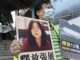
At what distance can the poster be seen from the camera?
1723mm

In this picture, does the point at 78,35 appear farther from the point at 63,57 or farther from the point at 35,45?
the point at 35,45

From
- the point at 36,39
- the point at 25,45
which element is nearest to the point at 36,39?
the point at 36,39

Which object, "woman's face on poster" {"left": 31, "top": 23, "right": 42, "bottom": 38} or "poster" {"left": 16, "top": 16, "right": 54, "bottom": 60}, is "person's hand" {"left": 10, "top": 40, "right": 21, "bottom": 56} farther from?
"woman's face on poster" {"left": 31, "top": 23, "right": 42, "bottom": 38}

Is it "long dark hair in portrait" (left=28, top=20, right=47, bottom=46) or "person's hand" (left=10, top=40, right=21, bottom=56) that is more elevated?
"long dark hair in portrait" (left=28, top=20, right=47, bottom=46)

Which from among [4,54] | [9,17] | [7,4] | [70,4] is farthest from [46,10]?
[9,17]

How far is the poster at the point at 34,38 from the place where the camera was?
5.65 feet

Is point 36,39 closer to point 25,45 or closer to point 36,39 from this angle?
point 36,39

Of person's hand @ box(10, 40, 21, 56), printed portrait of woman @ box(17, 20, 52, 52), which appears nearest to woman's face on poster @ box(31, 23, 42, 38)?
printed portrait of woman @ box(17, 20, 52, 52)

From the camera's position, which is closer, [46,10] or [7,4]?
[46,10]

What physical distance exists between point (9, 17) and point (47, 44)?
7465mm

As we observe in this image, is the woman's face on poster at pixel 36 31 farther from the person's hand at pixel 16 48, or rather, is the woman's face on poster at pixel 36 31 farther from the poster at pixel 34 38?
the person's hand at pixel 16 48

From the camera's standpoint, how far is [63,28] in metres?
2.04

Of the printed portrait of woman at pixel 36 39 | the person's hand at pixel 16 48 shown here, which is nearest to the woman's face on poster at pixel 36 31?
the printed portrait of woman at pixel 36 39

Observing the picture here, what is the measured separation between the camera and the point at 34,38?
71.3 inches
